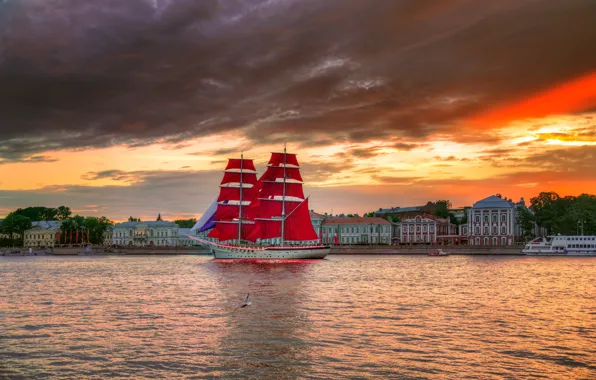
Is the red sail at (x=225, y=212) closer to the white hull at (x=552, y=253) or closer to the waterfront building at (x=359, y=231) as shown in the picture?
the waterfront building at (x=359, y=231)

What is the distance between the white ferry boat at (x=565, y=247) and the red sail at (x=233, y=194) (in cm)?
5660

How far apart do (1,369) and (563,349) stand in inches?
708

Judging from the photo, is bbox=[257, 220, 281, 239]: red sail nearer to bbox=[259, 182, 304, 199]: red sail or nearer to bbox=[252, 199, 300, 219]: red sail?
bbox=[252, 199, 300, 219]: red sail

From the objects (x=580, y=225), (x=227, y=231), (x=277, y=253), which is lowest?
(x=277, y=253)

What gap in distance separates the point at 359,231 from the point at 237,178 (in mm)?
61842

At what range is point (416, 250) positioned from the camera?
484 ft

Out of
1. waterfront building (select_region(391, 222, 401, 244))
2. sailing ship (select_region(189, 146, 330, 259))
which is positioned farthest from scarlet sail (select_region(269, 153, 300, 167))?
waterfront building (select_region(391, 222, 401, 244))

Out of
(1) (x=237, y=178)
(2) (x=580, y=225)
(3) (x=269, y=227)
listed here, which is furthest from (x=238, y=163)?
(2) (x=580, y=225)

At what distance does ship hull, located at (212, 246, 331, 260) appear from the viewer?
108 m

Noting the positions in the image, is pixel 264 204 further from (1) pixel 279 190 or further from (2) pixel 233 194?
(2) pixel 233 194

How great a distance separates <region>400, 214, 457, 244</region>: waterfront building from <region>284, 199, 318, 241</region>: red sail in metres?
71.4

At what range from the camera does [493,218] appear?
155 metres

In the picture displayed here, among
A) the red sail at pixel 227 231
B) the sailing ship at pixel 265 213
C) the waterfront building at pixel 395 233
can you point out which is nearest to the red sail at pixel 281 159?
the sailing ship at pixel 265 213

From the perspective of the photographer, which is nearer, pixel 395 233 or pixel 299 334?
pixel 299 334
